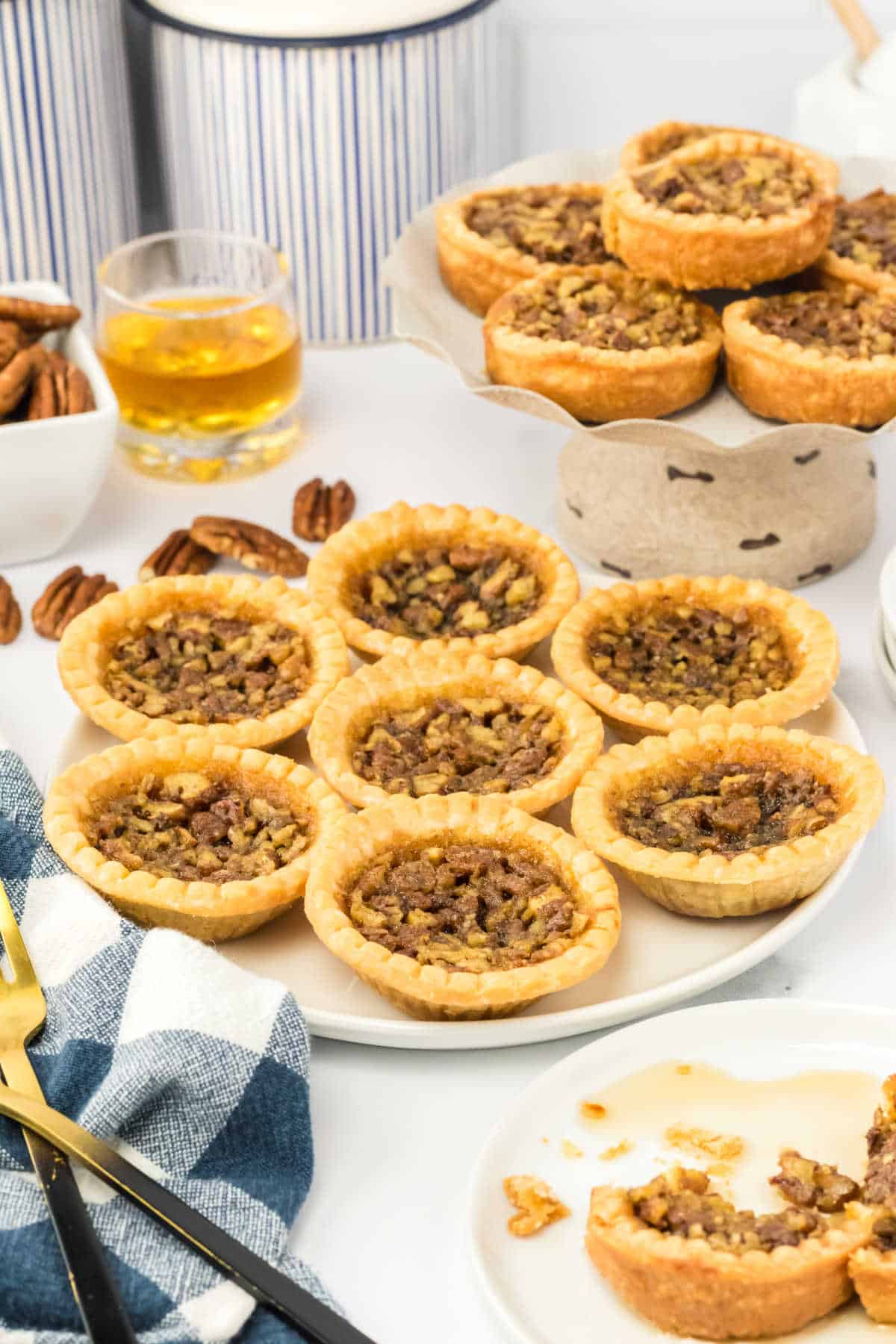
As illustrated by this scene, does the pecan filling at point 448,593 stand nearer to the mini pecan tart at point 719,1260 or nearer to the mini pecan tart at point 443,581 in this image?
the mini pecan tart at point 443,581

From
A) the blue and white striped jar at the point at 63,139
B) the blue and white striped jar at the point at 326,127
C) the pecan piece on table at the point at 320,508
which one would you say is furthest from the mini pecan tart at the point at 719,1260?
the blue and white striped jar at the point at 63,139

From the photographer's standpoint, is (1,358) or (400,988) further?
(1,358)

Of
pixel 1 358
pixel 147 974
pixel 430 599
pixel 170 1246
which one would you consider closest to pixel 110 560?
pixel 1 358

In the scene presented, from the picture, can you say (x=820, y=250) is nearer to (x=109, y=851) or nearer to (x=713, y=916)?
(x=713, y=916)

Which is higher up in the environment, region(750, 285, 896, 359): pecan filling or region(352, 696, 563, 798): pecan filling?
region(750, 285, 896, 359): pecan filling

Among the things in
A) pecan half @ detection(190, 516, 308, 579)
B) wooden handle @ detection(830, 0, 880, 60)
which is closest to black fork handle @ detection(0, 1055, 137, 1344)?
pecan half @ detection(190, 516, 308, 579)

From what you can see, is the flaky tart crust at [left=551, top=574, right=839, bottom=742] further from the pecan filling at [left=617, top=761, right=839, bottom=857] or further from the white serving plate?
the white serving plate
